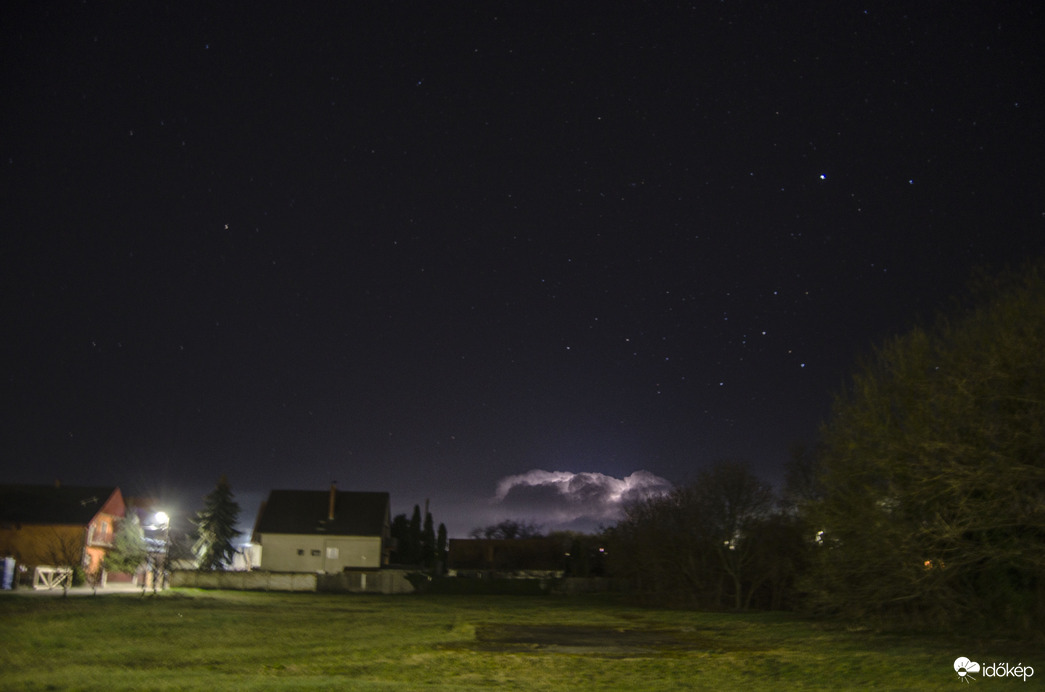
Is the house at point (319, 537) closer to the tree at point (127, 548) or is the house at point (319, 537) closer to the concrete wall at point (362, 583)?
the concrete wall at point (362, 583)

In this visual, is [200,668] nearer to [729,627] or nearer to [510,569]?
[729,627]

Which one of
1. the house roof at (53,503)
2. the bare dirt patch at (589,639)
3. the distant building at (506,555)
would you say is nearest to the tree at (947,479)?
the bare dirt patch at (589,639)

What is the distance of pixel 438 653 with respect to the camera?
51.8ft

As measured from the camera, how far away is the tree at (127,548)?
35.6 metres

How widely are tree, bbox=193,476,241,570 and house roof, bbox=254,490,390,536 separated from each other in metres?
3.32

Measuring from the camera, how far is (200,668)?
12422 millimetres

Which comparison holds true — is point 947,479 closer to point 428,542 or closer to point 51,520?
point 51,520

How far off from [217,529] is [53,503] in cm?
1211

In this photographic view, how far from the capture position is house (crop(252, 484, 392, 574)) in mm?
58750

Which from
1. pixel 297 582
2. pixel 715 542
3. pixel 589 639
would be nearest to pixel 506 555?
pixel 297 582

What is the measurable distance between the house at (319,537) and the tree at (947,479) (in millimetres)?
43235

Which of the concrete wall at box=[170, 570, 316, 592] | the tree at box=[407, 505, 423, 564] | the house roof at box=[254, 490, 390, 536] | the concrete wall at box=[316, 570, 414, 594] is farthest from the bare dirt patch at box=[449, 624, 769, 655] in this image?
the tree at box=[407, 505, 423, 564]

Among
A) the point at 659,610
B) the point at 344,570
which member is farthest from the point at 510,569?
the point at 659,610

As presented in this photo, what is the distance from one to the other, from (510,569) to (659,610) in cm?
3727
